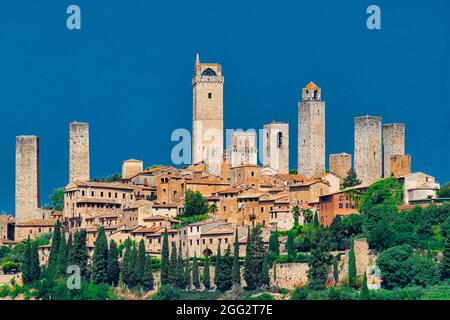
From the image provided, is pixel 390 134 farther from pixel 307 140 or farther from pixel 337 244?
pixel 337 244

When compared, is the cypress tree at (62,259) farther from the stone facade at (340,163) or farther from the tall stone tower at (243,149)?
the stone facade at (340,163)

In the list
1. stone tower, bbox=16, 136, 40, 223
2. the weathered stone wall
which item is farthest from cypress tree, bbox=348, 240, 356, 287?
stone tower, bbox=16, 136, 40, 223

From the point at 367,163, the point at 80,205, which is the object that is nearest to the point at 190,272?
the point at 80,205

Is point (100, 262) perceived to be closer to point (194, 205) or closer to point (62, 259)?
point (62, 259)

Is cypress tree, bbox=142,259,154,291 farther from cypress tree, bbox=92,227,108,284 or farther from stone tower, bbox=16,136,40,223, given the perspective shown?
stone tower, bbox=16,136,40,223

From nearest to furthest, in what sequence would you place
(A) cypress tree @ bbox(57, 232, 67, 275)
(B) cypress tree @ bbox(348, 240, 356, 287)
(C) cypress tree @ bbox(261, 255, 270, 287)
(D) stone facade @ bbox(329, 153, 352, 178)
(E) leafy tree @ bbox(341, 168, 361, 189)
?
(B) cypress tree @ bbox(348, 240, 356, 287) < (C) cypress tree @ bbox(261, 255, 270, 287) < (A) cypress tree @ bbox(57, 232, 67, 275) < (E) leafy tree @ bbox(341, 168, 361, 189) < (D) stone facade @ bbox(329, 153, 352, 178)

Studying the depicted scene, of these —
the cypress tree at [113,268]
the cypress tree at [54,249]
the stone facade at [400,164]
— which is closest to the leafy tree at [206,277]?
the cypress tree at [113,268]

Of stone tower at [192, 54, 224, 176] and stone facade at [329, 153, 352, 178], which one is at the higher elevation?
stone tower at [192, 54, 224, 176]
